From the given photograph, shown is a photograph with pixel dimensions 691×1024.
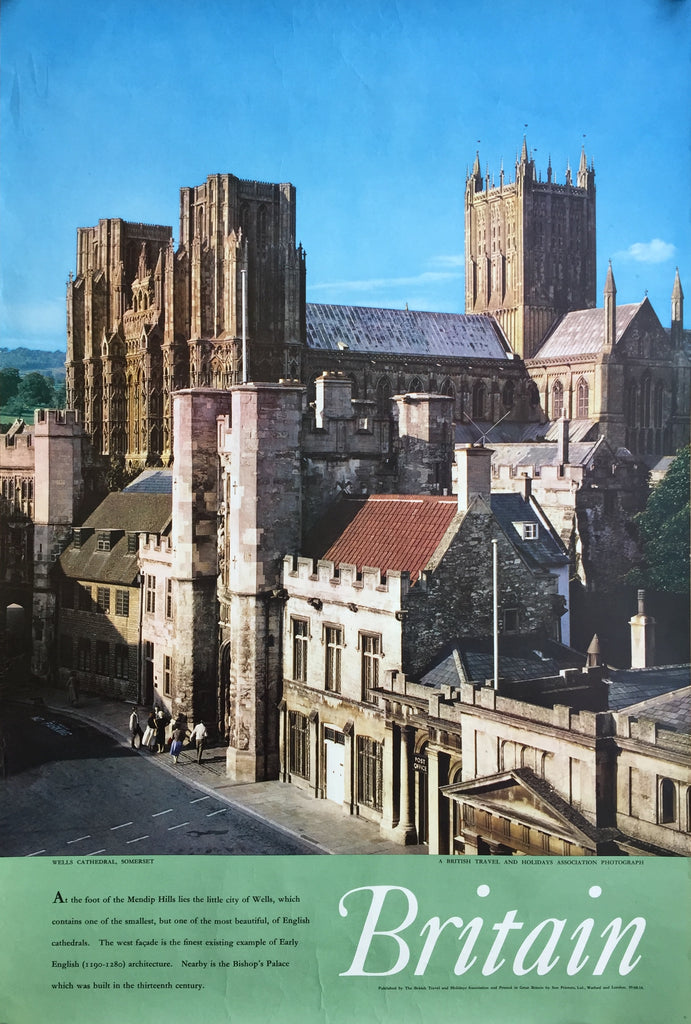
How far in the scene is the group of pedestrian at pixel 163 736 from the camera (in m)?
26.0

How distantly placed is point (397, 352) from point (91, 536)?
95.8 ft

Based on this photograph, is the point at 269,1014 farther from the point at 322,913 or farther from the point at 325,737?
the point at 325,737

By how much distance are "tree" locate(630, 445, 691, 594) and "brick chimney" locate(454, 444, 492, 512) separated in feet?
12.4

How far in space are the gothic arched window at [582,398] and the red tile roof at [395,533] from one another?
39.0m

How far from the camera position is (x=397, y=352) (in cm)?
6284

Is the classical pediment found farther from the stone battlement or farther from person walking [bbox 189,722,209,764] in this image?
person walking [bbox 189,722,209,764]

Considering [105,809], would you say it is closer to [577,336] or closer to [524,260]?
[577,336]

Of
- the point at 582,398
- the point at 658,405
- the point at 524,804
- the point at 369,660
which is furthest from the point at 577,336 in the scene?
the point at 524,804

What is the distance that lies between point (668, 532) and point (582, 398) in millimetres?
40839

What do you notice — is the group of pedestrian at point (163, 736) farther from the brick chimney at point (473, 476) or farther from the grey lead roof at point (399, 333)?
the grey lead roof at point (399, 333)

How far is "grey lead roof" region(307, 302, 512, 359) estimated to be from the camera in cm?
6178

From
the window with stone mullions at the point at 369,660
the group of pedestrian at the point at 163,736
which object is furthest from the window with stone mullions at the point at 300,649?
the group of pedestrian at the point at 163,736

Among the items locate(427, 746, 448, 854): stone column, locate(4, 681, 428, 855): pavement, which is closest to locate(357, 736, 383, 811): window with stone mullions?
locate(4, 681, 428, 855): pavement
